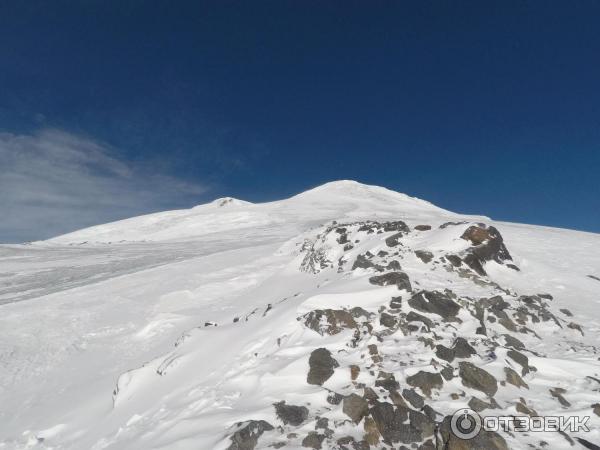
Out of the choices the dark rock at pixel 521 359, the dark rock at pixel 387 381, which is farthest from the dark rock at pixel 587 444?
the dark rock at pixel 387 381

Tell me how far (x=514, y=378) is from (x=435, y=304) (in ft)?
8.31

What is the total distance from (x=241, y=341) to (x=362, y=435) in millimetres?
3401

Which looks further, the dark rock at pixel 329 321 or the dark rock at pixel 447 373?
the dark rock at pixel 329 321

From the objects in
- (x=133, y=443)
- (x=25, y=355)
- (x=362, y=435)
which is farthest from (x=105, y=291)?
(x=362, y=435)

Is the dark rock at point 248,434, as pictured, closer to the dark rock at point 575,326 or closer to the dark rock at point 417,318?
the dark rock at point 417,318

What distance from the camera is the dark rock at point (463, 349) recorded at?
6867mm

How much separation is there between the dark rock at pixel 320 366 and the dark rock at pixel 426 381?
4.21 feet

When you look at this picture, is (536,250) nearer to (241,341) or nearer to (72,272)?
(241,341)

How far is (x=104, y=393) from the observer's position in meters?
7.85

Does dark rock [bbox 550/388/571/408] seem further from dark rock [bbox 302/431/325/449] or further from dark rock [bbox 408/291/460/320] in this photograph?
dark rock [bbox 302/431/325/449]

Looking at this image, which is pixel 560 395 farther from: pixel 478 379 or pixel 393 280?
pixel 393 280

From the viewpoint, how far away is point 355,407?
18.6 ft

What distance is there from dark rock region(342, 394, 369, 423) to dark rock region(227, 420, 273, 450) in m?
1.14

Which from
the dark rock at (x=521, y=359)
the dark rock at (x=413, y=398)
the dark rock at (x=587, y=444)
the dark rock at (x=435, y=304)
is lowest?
the dark rock at (x=587, y=444)
